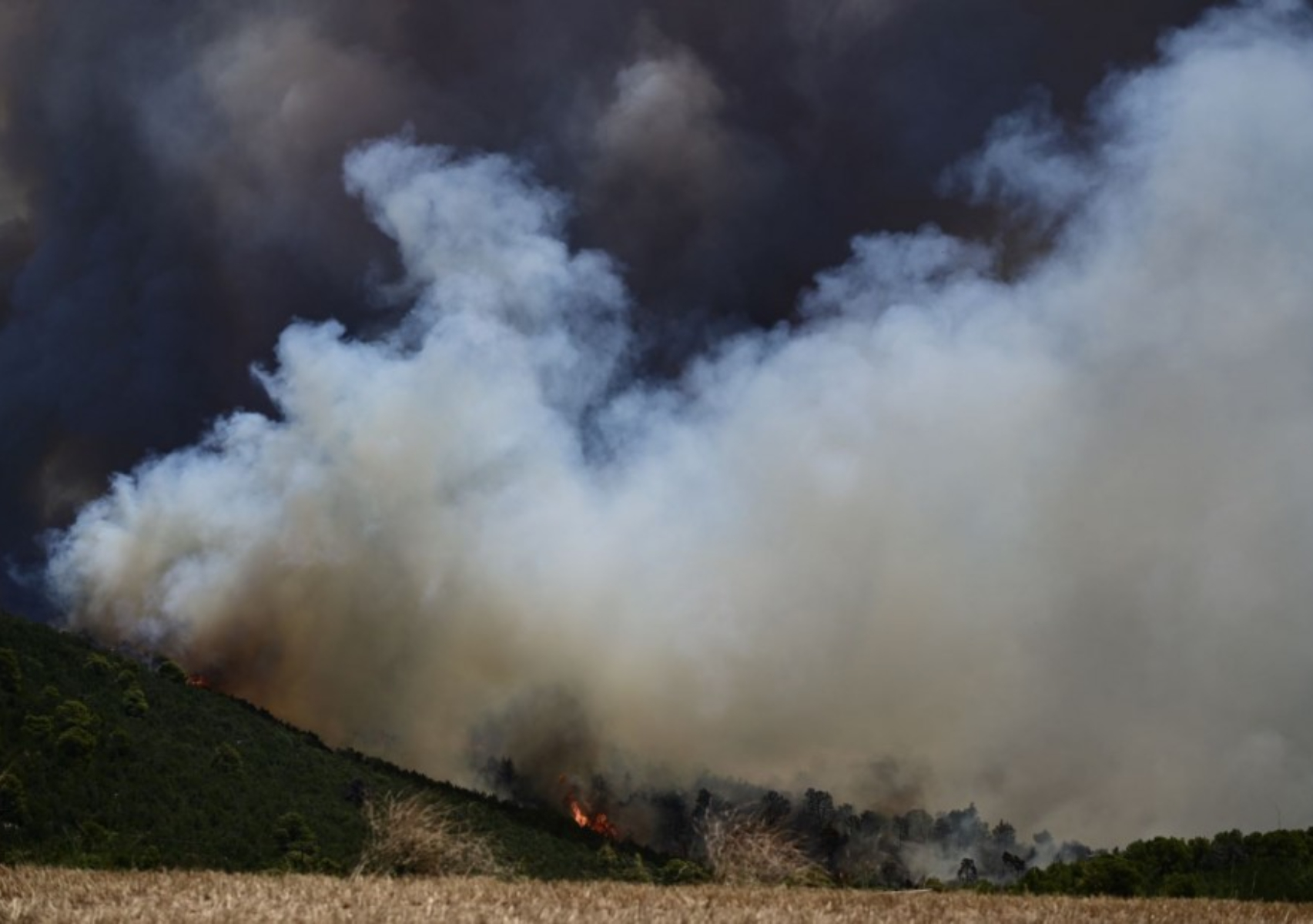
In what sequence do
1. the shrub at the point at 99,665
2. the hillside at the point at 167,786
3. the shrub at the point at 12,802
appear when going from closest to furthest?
1. the shrub at the point at 12,802
2. the hillside at the point at 167,786
3. the shrub at the point at 99,665

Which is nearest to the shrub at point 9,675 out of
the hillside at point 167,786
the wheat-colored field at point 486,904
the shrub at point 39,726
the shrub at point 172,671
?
the hillside at point 167,786

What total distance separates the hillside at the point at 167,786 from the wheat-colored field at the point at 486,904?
6.19m

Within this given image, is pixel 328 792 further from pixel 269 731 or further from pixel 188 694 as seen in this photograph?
pixel 188 694

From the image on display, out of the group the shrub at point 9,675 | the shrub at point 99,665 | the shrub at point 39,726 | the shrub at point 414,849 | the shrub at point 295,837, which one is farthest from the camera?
the shrub at point 99,665

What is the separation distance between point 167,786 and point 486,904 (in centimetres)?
2324

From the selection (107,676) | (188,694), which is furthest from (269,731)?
(107,676)

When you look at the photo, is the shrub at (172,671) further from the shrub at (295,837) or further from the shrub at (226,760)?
the shrub at (295,837)

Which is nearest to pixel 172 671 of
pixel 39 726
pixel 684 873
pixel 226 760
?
pixel 226 760

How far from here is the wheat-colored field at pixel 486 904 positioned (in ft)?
42.3

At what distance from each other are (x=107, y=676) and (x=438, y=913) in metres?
35.5

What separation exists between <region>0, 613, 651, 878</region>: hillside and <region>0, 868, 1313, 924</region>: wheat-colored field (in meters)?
6.19

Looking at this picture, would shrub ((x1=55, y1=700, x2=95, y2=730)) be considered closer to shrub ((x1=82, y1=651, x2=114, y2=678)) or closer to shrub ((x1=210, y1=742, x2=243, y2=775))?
shrub ((x1=210, y1=742, x2=243, y2=775))

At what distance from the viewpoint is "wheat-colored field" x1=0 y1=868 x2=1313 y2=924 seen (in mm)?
12891

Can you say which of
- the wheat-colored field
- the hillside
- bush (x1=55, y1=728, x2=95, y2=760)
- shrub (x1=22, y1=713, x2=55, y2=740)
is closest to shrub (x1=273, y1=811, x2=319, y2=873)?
the hillside
